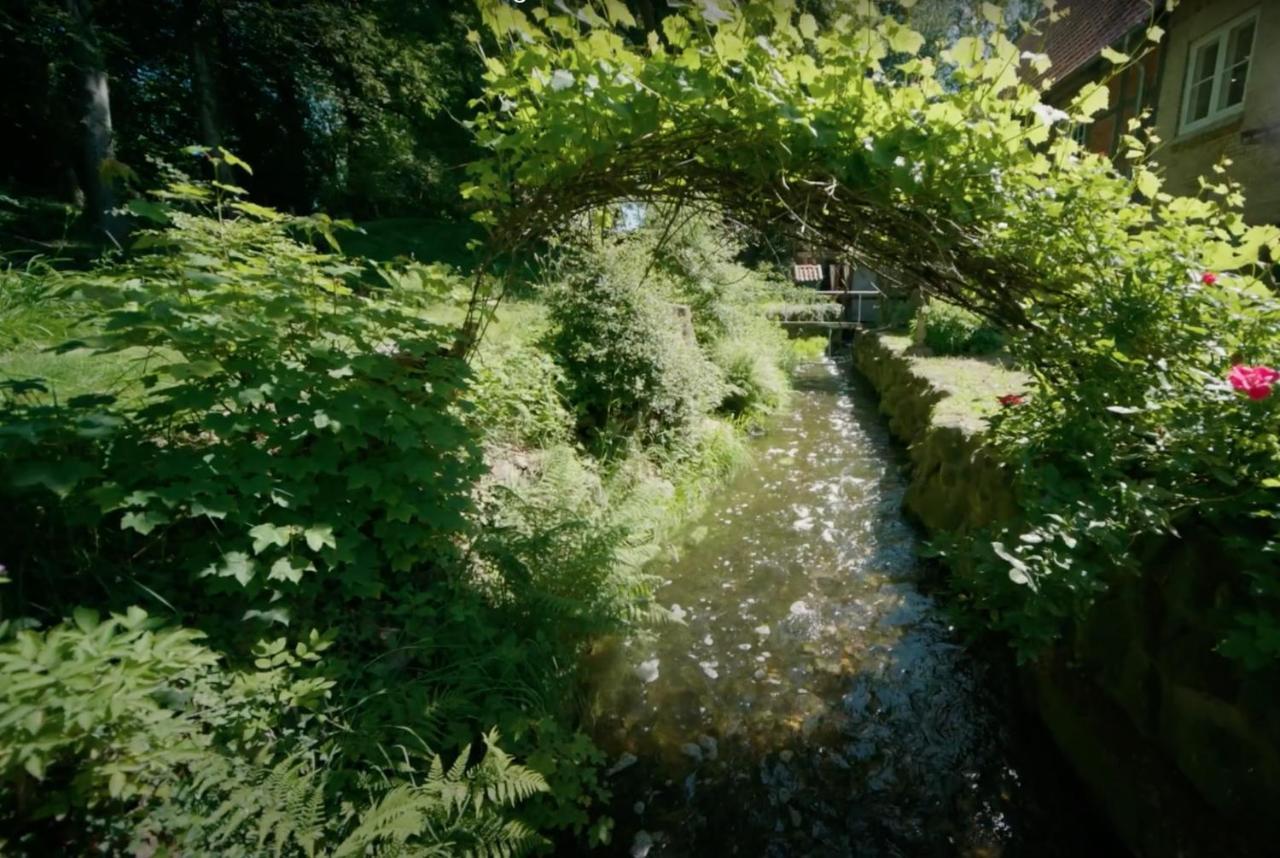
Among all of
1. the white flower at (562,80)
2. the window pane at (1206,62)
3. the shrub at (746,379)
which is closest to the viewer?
the white flower at (562,80)

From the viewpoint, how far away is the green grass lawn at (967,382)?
5.38 m

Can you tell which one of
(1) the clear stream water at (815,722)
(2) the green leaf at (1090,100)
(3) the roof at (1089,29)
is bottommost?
(1) the clear stream water at (815,722)

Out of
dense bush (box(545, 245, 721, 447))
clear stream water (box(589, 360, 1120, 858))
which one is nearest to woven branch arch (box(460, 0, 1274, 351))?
clear stream water (box(589, 360, 1120, 858))

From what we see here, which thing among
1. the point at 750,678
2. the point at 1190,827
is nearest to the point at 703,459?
Answer: the point at 750,678

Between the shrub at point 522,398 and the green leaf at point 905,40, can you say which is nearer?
the green leaf at point 905,40

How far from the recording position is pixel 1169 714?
7.80ft

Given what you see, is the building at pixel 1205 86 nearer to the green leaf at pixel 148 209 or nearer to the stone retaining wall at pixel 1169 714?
the stone retaining wall at pixel 1169 714

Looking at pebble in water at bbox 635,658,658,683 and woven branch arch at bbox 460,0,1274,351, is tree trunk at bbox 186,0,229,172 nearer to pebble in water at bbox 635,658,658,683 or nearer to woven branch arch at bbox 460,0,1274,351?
woven branch arch at bbox 460,0,1274,351

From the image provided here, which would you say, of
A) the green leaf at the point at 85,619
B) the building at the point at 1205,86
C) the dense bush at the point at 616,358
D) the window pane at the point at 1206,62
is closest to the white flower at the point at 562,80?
the green leaf at the point at 85,619

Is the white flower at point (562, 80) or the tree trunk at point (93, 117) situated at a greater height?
the tree trunk at point (93, 117)

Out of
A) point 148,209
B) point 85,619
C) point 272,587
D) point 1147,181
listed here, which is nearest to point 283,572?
point 272,587

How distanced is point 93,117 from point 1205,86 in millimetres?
18303

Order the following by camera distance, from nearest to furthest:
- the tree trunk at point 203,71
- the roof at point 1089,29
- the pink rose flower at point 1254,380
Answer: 1. the pink rose flower at point 1254,380
2. the roof at point 1089,29
3. the tree trunk at point 203,71

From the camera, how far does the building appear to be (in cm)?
845
